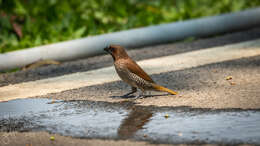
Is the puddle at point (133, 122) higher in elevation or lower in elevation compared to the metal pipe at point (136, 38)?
lower

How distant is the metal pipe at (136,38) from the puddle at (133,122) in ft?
8.89

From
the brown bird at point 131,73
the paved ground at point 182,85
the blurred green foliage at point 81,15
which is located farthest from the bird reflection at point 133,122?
the blurred green foliage at point 81,15

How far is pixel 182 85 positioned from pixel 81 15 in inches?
226

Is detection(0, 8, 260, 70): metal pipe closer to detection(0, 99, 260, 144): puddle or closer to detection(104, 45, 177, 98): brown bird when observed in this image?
detection(0, 99, 260, 144): puddle

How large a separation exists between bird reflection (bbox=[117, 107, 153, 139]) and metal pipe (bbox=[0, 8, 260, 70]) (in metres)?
3.59

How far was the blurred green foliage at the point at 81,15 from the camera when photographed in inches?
429

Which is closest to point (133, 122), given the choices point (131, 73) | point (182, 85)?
point (131, 73)

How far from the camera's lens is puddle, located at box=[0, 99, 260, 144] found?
4.94 m

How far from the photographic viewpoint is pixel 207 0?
14180 mm

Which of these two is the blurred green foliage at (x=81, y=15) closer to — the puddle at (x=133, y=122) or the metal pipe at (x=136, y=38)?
the metal pipe at (x=136, y=38)

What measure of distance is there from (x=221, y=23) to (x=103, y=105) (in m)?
5.56

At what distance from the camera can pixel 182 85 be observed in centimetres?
712

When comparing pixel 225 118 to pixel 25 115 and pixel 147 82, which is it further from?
pixel 25 115

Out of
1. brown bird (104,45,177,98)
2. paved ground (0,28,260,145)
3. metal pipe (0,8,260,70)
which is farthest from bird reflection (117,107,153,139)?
metal pipe (0,8,260,70)
